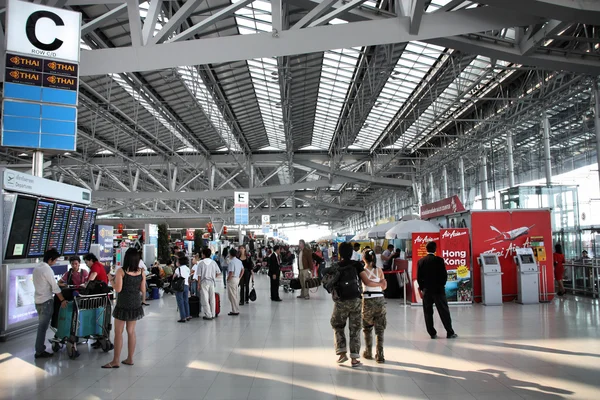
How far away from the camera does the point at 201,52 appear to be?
9.38m

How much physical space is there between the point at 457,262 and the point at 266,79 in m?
10.4

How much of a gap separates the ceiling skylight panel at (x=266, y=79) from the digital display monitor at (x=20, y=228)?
7989 mm

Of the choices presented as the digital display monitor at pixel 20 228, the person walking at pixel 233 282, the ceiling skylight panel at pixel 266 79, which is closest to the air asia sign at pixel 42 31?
the digital display monitor at pixel 20 228

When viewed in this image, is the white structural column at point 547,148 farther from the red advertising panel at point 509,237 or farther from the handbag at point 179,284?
the handbag at point 179,284

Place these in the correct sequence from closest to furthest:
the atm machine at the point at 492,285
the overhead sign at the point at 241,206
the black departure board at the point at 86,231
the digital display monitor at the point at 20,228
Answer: the digital display monitor at the point at 20,228
the black departure board at the point at 86,231
the atm machine at the point at 492,285
the overhead sign at the point at 241,206

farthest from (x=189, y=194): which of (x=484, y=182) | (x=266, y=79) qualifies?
(x=484, y=182)

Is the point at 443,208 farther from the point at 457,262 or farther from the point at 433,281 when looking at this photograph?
the point at 433,281

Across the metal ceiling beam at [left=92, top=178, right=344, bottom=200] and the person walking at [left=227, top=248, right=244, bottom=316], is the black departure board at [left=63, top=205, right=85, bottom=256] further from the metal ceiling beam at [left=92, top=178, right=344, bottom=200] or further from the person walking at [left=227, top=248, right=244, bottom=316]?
the metal ceiling beam at [left=92, top=178, right=344, bottom=200]

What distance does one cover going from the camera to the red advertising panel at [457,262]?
14102mm

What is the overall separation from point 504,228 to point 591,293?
3.45m

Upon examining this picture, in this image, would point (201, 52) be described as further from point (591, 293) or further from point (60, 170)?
point (60, 170)

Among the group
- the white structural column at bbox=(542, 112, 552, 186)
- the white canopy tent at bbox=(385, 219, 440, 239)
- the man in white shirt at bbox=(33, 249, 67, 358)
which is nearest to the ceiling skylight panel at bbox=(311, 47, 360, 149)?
the white canopy tent at bbox=(385, 219, 440, 239)

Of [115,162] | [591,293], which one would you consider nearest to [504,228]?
[591,293]

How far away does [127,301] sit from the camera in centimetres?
719
